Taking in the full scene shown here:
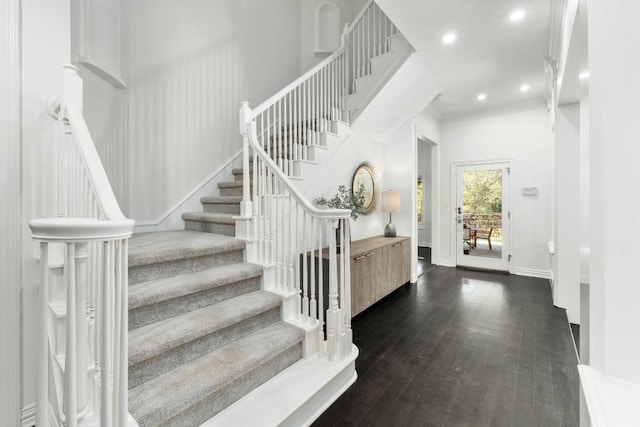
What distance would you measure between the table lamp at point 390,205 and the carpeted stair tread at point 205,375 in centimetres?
282

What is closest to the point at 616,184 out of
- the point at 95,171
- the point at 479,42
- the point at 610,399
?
the point at 610,399

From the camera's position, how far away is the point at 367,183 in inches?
176

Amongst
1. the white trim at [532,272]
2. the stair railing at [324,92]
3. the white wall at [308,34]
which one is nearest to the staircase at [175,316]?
the stair railing at [324,92]

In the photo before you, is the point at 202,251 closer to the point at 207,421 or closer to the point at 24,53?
the point at 207,421

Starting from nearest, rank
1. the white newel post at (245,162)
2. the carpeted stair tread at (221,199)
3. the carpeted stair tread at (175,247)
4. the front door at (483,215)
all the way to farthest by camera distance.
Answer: the carpeted stair tread at (175,247) → the white newel post at (245,162) → the carpeted stair tread at (221,199) → the front door at (483,215)

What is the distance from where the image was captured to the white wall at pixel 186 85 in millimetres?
3000

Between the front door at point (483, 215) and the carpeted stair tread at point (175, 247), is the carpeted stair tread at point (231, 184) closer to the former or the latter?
the carpeted stair tread at point (175, 247)

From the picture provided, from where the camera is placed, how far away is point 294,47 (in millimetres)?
4836

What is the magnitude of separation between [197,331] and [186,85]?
2902 millimetres

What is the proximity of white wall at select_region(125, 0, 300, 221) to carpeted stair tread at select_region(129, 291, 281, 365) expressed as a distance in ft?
5.67

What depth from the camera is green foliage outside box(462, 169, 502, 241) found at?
5242 millimetres

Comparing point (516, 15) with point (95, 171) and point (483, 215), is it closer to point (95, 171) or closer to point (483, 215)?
point (483, 215)

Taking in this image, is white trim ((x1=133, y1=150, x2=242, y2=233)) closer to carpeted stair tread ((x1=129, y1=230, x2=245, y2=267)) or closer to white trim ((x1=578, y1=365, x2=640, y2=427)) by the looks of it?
carpeted stair tread ((x1=129, y1=230, x2=245, y2=267))

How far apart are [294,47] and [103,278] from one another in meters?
4.96
